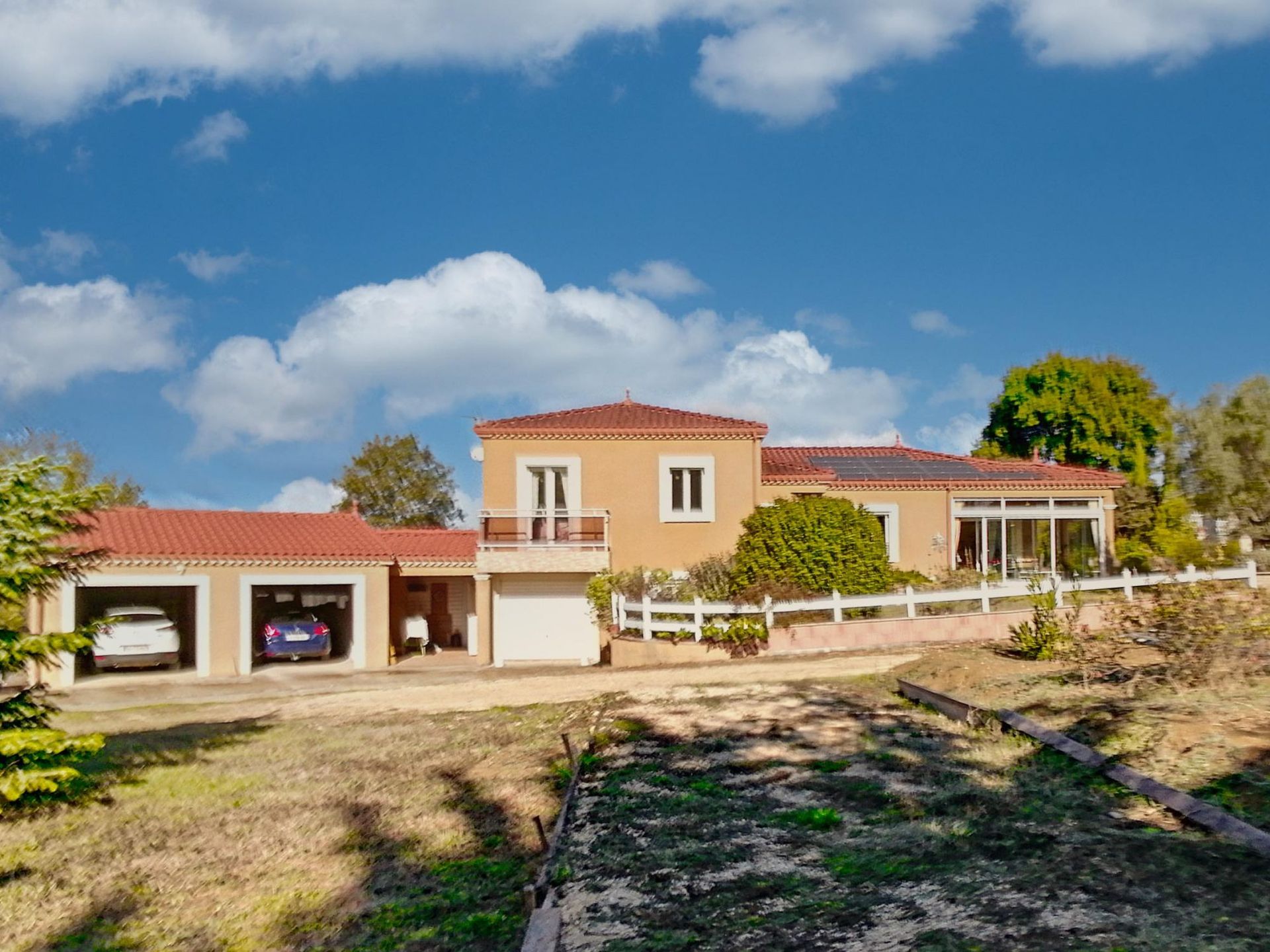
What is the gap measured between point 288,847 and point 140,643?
18841mm

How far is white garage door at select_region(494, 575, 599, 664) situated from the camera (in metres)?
25.8

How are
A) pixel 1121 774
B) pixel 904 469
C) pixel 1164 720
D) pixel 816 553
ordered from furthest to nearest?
1. pixel 904 469
2. pixel 816 553
3. pixel 1164 720
4. pixel 1121 774

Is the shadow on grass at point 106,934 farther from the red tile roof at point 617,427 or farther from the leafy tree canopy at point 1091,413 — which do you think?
the leafy tree canopy at point 1091,413

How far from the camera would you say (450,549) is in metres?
29.2

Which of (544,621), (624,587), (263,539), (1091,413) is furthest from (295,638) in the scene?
(1091,413)

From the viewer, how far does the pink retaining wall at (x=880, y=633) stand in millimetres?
21266

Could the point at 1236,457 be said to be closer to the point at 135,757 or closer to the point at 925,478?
the point at 925,478

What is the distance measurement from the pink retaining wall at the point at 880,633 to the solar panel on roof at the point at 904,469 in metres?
6.78

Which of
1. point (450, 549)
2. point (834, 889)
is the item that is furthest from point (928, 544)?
point (834, 889)

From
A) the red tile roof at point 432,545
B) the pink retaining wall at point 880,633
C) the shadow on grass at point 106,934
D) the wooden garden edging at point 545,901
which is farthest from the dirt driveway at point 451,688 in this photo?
the shadow on grass at point 106,934

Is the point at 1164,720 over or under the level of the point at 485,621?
over

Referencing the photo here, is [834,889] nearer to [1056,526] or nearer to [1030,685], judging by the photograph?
[1030,685]

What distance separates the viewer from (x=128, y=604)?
3047 cm

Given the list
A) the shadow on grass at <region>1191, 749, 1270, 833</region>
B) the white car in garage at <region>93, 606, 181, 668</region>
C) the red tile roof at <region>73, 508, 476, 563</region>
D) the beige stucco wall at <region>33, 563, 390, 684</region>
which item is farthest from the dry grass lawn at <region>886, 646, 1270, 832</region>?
the white car in garage at <region>93, 606, 181, 668</region>
